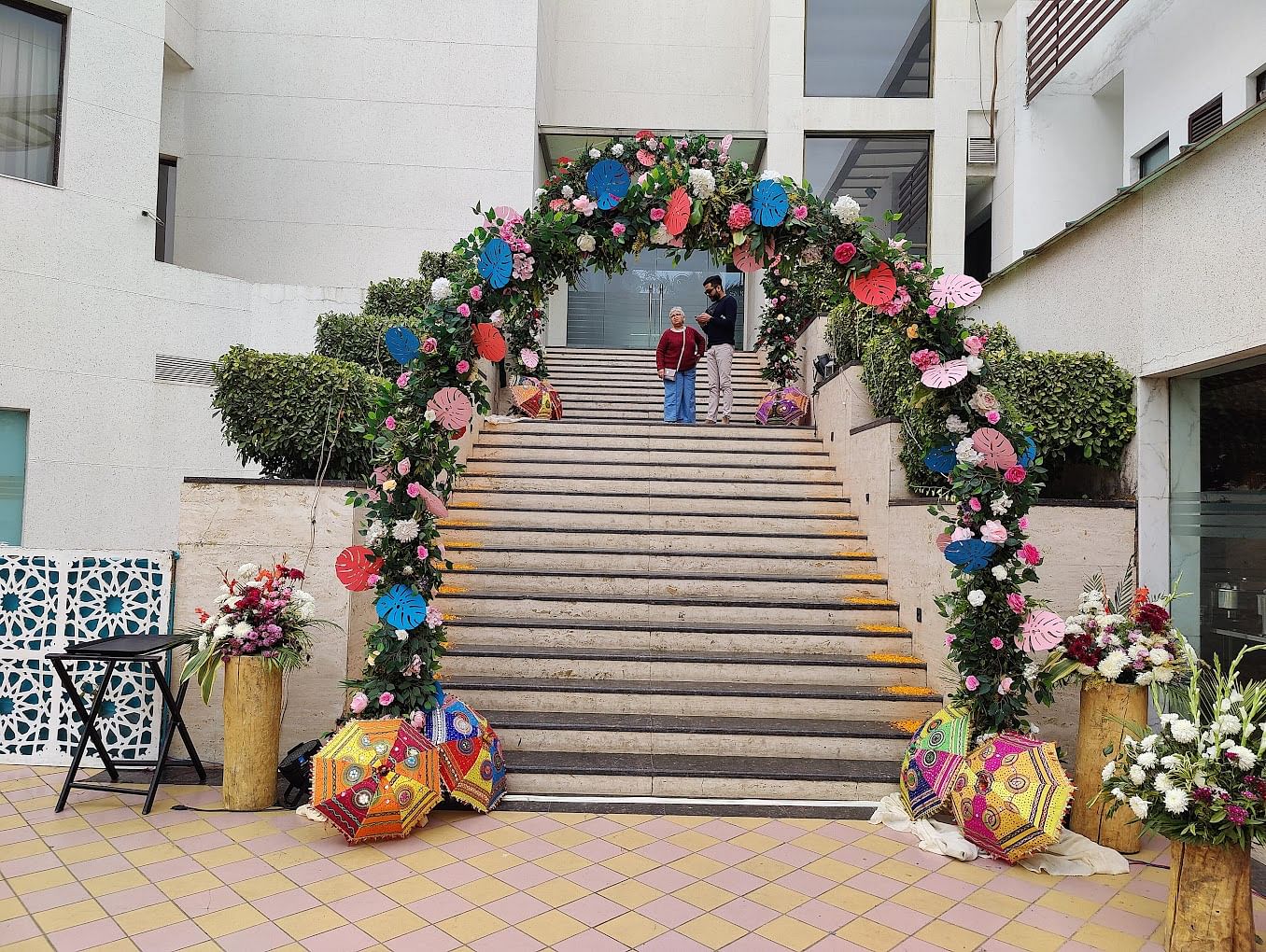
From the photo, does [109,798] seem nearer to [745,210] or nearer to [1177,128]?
[745,210]

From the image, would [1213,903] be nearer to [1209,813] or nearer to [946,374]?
[1209,813]

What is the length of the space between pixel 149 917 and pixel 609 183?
3.75m

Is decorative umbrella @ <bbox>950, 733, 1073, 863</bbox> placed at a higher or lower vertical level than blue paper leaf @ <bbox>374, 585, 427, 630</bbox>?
lower

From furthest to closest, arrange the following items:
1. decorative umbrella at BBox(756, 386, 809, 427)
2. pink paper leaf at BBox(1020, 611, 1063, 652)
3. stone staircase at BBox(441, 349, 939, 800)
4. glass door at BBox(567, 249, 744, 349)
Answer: glass door at BBox(567, 249, 744, 349) → decorative umbrella at BBox(756, 386, 809, 427) → stone staircase at BBox(441, 349, 939, 800) → pink paper leaf at BBox(1020, 611, 1063, 652)

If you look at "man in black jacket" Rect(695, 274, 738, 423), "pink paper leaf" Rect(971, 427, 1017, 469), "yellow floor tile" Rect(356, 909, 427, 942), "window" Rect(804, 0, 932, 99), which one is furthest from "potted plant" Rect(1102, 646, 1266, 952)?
"window" Rect(804, 0, 932, 99)

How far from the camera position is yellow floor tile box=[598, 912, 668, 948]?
10.0 ft

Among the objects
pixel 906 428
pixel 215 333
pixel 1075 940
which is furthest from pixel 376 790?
pixel 215 333

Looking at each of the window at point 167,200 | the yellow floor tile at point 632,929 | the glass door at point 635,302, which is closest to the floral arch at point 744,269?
the yellow floor tile at point 632,929

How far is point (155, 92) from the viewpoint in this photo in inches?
320

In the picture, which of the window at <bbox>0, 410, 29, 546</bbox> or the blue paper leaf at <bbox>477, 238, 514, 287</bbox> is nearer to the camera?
the blue paper leaf at <bbox>477, 238, 514, 287</bbox>

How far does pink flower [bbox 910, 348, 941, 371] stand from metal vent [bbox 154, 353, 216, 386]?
21.6ft

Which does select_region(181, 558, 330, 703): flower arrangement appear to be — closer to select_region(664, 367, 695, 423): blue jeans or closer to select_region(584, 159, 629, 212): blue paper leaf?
select_region(584, 159, 629, 212): blue paper leaf

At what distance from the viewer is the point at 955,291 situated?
4242 millimetres

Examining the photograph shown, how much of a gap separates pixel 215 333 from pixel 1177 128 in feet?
30.4
